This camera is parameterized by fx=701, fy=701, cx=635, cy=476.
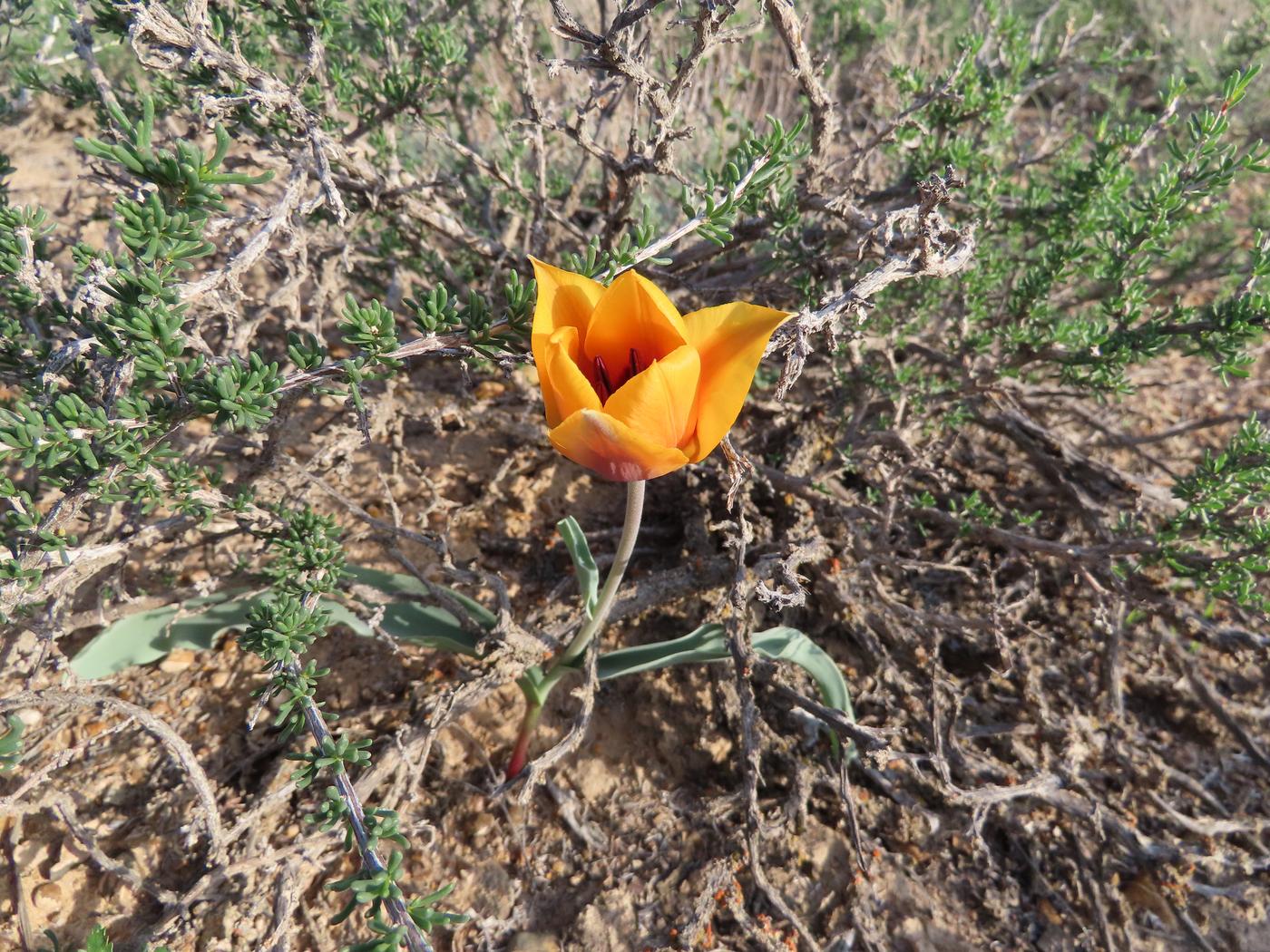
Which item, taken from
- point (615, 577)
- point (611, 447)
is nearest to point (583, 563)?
point (615, 577)

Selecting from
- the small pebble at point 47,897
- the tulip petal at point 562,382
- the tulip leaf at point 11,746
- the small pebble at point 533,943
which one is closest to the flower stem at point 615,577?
the tulip petal at point 562,382

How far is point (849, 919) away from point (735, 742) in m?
0.52

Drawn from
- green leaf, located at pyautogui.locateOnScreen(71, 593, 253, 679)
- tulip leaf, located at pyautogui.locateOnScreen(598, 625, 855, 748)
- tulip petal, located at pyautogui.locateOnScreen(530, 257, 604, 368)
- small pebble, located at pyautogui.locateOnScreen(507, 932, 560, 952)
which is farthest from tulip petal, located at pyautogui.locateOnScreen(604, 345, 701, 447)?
small pebble, located at pyautogui.locateOnScreen(507, 932, 560, 952)

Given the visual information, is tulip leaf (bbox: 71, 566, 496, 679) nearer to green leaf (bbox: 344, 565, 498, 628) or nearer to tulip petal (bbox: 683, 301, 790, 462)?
green leaf (bbox: 344, 565, 498, 628)

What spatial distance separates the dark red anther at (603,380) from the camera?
1273mm

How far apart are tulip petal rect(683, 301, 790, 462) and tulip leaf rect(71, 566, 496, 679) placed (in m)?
0.94

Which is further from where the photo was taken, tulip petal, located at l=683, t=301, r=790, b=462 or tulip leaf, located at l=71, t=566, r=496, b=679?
tulip leaf, located at l=71, t=566, r=496, b=679

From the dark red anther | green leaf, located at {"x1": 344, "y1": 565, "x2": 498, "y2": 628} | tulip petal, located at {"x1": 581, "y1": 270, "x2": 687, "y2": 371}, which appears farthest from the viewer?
green leaf, located at {"x1": 344, "y1": 565, "x2": 498, "y2": 628}

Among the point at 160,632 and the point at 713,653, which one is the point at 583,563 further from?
the point at 160,632

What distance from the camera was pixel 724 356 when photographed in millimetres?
1151

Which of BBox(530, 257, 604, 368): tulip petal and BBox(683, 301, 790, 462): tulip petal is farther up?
BBox(530, 257, 604, 368): tulip petal

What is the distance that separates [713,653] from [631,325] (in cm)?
91

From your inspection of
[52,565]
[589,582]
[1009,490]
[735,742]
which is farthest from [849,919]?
[52,565]

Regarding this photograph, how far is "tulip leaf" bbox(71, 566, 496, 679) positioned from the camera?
172 centimetres
